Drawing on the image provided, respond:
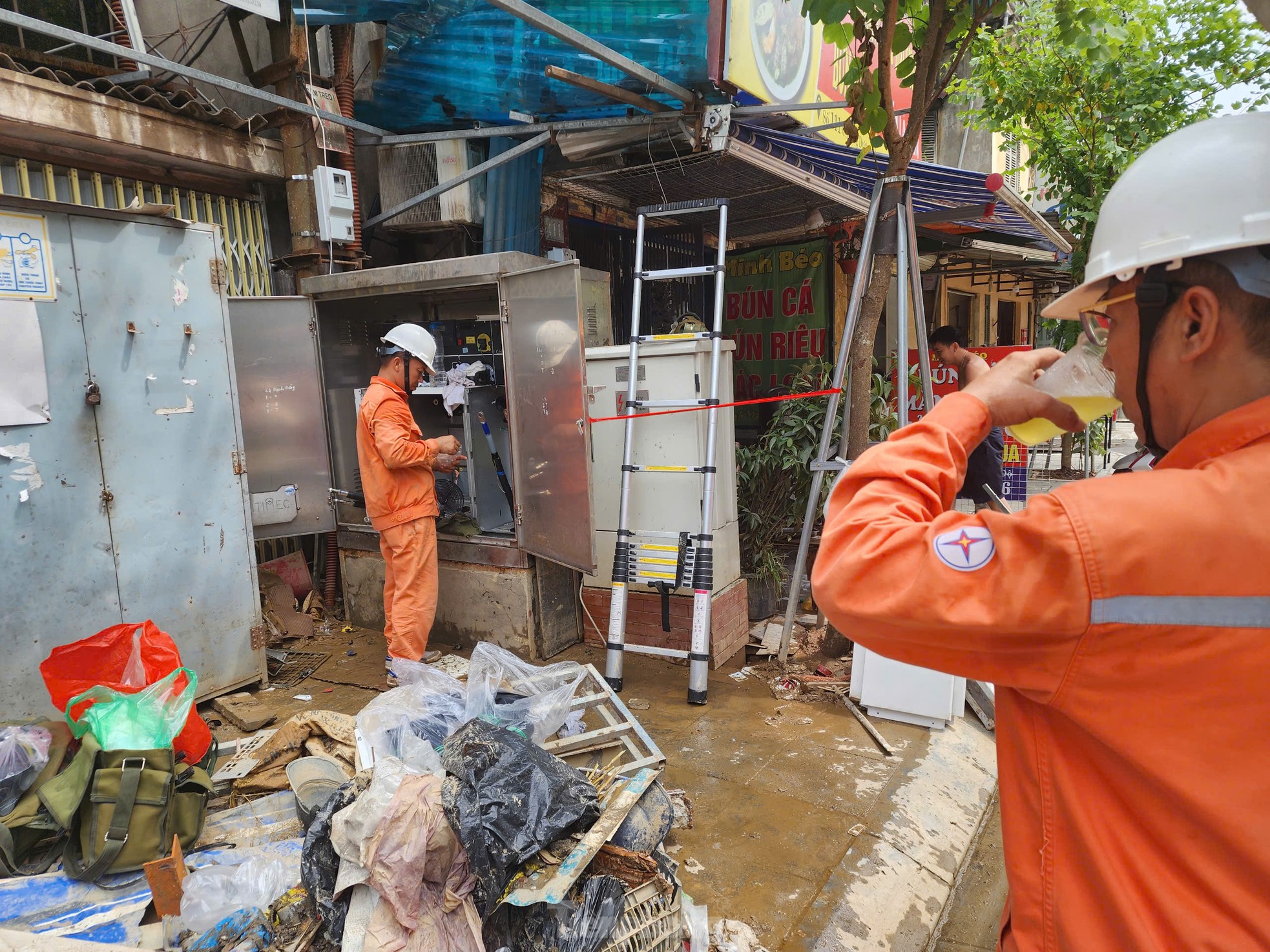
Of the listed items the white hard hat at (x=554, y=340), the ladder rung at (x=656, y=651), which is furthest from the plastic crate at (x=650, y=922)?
the white hard hat at (x=554, y=340)

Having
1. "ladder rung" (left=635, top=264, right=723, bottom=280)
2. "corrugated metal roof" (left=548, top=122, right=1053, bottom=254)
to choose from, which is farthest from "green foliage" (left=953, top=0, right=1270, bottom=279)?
"ladder rung" (left=635, top=264, right=723, bottom=280)

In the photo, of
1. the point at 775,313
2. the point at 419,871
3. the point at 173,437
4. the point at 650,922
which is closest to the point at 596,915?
the point at 650,922

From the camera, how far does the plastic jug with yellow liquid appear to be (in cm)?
103

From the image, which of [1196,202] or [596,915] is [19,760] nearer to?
[596,915]

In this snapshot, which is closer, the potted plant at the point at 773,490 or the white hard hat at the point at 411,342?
the white hard hat at the point at 411,342

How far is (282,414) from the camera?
5109 millimetres

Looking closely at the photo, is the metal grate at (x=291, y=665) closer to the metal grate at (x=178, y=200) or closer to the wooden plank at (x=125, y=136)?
the metal grate at (x=178, y=200)

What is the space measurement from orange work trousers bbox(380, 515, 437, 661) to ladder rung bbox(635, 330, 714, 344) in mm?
1615

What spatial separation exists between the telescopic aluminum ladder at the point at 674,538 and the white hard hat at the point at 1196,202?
3.18 m

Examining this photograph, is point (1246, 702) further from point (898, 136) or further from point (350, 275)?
point (350, 275)

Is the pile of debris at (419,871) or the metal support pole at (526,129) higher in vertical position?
the metal support pole at (526,129)

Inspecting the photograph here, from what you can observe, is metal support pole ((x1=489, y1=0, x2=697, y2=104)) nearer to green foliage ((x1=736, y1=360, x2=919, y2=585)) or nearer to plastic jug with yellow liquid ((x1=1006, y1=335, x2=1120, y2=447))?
green foliage ((x1=736, y1=360, x2=919, y2=585))

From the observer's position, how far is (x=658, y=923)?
215cm

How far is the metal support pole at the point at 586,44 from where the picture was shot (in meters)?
3.35
